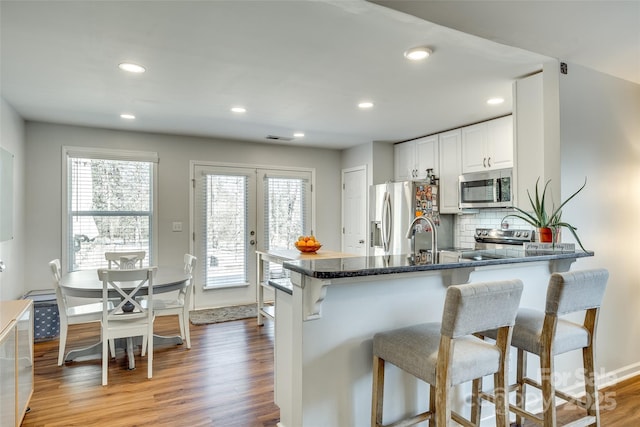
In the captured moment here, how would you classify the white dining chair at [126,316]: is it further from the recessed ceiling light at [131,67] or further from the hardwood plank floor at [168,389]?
the recessed ceiling light at [131,67]

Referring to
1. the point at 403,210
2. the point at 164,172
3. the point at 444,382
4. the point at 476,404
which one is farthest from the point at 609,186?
the point at 164,172

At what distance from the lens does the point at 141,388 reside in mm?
2760

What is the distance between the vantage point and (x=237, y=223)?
17.4 ft

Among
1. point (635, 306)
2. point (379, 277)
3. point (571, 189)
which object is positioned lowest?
point (635, 306)

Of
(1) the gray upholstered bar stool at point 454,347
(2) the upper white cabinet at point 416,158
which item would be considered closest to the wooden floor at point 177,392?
(1) the gray upholstered bar stool at point 454,347

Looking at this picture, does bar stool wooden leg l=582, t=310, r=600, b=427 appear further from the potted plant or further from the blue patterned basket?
the blue patterned basket

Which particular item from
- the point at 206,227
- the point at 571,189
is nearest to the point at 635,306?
the point at 571,189

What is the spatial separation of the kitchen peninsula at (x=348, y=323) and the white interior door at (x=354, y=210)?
335cm

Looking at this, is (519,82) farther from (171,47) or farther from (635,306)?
(171,47)

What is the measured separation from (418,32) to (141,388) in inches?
119

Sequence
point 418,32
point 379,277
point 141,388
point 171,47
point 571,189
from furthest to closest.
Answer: point 141,388
point 571,189
point 171,47
point 418,32
point 379,277

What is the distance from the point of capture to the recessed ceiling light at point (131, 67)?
2.54 m

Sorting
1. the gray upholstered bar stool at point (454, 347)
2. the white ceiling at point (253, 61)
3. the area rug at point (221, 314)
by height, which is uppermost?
the white ceiling at point (253, 61)

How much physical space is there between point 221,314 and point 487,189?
11.4 ft
